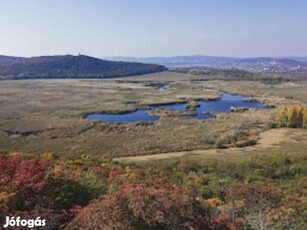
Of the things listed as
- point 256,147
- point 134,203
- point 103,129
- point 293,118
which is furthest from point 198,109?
point 134,203

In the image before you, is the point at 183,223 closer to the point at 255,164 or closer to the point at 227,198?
the point at 227,198

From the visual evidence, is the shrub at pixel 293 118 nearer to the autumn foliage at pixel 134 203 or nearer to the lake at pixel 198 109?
the lake at pixel 198 109

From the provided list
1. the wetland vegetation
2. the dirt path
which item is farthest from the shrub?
the dirt path

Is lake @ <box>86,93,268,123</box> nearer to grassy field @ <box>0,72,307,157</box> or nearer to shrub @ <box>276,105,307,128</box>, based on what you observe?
grassy field @ <box>0,72,307,157</box>

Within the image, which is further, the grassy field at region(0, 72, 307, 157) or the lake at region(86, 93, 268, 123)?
the lake at region(86, 93, 268, 123)

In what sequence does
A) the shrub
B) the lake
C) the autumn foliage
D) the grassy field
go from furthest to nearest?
the lake < the shrub < the grassy field < the autumn foliage

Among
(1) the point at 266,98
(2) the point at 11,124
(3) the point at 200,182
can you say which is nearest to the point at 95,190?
(3) the point at 200,182

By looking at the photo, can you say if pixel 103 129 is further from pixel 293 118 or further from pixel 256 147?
pixel 293 118
